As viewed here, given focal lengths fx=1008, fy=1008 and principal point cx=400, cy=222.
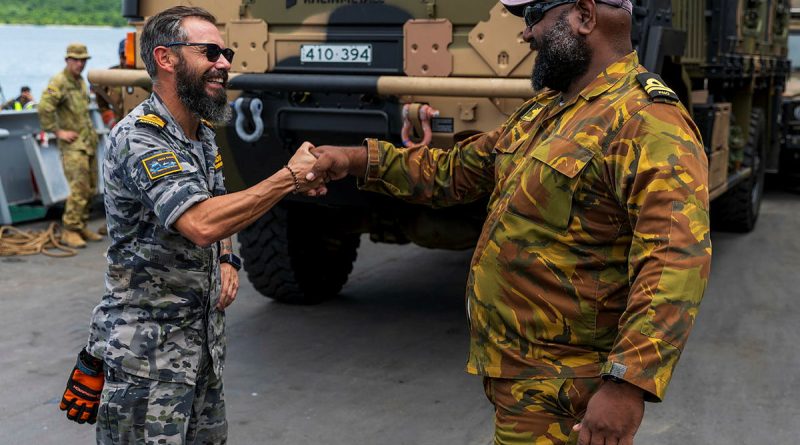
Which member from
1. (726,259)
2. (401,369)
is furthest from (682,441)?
(726,259)

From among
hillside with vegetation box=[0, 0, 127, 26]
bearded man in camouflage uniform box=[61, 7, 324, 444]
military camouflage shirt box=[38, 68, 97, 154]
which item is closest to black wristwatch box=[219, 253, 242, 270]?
bearded man in camouflage uniform box=[61, 7, 324, 444]

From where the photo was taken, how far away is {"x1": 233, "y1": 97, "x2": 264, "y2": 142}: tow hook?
15.7ft

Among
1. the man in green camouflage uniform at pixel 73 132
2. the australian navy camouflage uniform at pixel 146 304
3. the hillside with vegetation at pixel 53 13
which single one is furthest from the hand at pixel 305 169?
the hillside with vegetation at pixel 53 13

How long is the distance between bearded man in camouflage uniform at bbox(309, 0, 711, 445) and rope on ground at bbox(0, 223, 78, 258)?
5.93m

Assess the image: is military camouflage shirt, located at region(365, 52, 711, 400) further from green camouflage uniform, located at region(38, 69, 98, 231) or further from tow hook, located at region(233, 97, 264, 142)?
green camouflage uniform, located at region(38, 69, 98, 231)

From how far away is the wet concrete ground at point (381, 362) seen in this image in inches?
165

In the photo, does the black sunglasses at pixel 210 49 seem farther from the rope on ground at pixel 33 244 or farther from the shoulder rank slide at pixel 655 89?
the rope on ground at pixel 33 244

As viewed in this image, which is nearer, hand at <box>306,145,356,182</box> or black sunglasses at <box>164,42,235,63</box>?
black sunglasses at <box>164,42,235,63</box>

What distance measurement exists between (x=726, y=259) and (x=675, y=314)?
5814mm

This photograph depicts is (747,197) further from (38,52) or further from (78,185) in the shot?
(38,52)

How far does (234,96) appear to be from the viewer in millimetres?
4945

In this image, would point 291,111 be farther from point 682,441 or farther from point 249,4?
point 682,441

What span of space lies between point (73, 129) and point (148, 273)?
606 cm

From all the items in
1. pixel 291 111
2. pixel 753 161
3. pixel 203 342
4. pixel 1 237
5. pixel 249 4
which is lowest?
pixel 1 237
